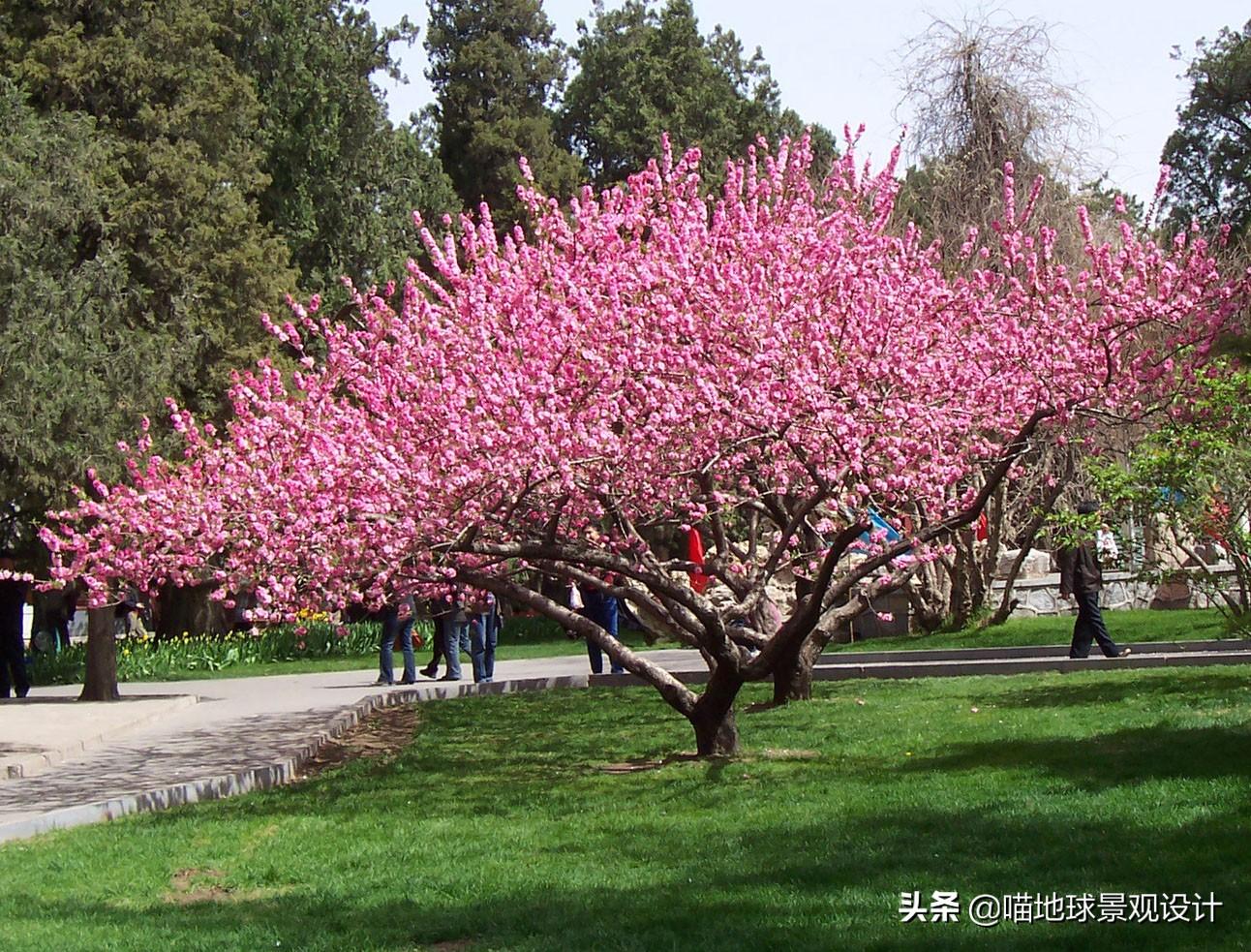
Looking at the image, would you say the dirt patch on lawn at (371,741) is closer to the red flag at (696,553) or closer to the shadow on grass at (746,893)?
the shadow on grass at (746,893)

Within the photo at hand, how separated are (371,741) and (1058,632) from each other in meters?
10.5

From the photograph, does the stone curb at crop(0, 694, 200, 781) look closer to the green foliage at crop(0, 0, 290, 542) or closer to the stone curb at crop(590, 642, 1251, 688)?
the stone curb at crop(590, 642, 1251, 688)

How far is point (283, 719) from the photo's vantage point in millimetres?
16406

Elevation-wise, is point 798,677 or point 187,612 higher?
point 187,612

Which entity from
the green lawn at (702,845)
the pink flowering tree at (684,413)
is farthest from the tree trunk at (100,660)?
the green lawn at (702,845)

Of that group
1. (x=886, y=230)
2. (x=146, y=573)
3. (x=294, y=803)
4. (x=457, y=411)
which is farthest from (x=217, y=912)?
(x=886, y=230)

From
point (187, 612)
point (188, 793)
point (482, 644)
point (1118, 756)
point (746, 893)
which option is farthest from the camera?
point (187, 612)

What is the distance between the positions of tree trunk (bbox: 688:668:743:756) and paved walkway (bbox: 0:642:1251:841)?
3.16 metres

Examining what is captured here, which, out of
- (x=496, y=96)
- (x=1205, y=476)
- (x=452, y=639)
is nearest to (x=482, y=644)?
(x=452, y=639)

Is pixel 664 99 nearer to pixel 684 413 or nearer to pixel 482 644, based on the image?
pixel 482 644

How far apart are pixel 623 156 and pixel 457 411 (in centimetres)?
3640

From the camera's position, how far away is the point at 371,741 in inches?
563

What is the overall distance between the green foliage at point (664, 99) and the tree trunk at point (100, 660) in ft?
91.2

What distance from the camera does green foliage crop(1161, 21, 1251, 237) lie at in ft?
152
